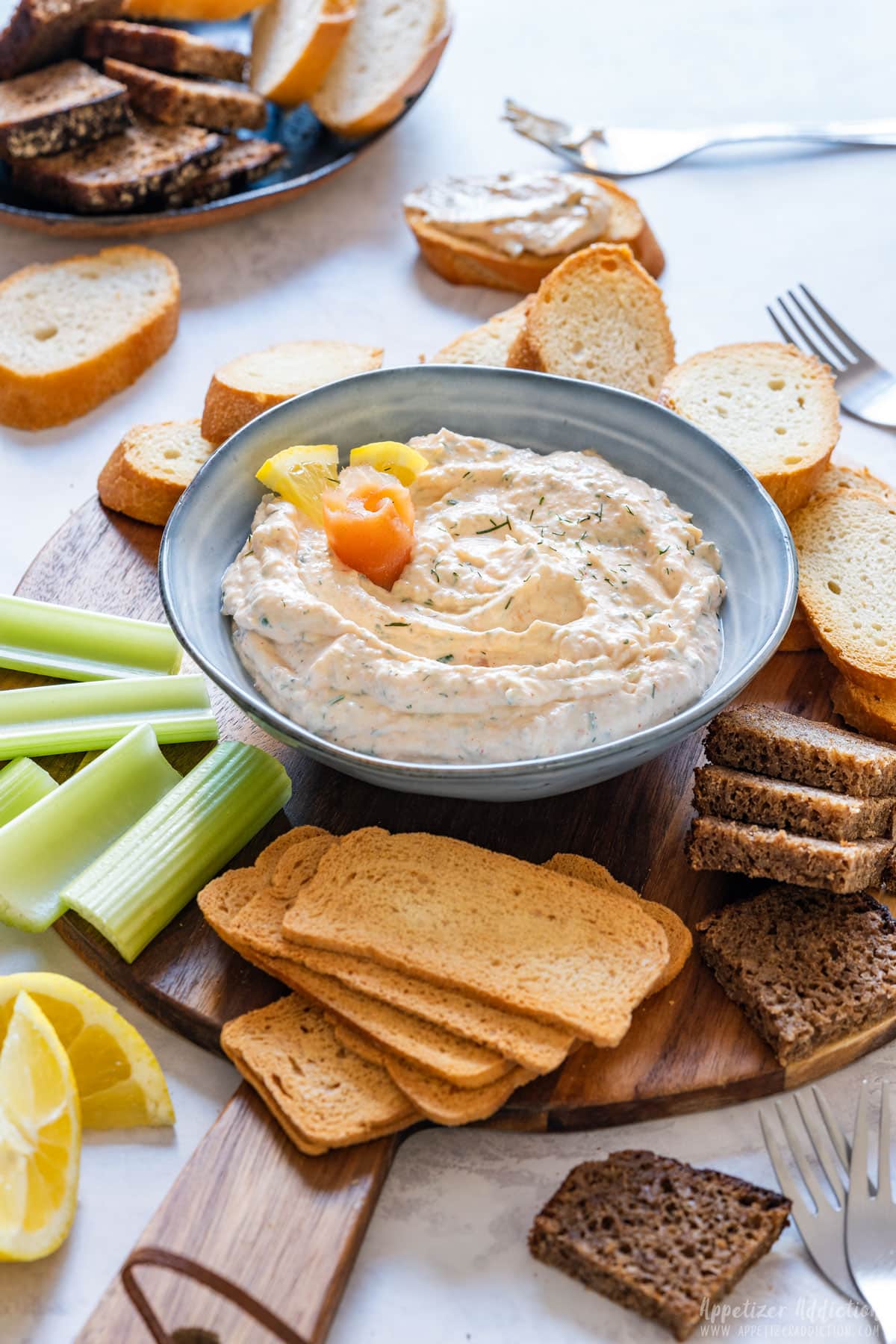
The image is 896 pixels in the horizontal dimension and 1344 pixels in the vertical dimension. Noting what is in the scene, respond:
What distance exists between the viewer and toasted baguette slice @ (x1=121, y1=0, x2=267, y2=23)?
5.64 meters

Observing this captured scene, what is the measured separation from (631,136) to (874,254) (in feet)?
3.88

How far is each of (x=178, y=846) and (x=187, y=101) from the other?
3558 millimetres

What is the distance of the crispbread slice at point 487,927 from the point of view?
265 cm

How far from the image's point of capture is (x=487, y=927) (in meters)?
2.79

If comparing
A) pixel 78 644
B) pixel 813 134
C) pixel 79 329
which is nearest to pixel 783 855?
pixel 78 644

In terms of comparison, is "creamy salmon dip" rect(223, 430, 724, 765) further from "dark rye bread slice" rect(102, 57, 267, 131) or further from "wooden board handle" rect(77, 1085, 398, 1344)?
"dark rye bread slice" rect(102, 57, 267, 131)

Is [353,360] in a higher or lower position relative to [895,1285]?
Answer: higher

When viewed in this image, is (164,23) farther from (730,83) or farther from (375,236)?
(730,83)

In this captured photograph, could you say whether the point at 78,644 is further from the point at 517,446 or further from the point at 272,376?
the point at 517,446

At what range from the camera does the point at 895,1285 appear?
2424 mm

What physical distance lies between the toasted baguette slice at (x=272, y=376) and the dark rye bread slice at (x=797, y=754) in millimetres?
1686

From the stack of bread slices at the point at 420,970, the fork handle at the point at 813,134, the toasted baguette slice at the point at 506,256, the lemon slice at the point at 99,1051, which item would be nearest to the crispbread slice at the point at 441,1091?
the stack of bread slices at the point at 420,970

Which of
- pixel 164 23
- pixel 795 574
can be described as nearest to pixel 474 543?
pixel 795 574

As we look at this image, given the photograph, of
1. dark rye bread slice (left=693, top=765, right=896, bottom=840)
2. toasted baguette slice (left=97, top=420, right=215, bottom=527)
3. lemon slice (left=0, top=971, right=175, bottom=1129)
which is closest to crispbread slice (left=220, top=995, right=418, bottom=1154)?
lemon slice (left=0, top=971, right=175, bottom=1129)
